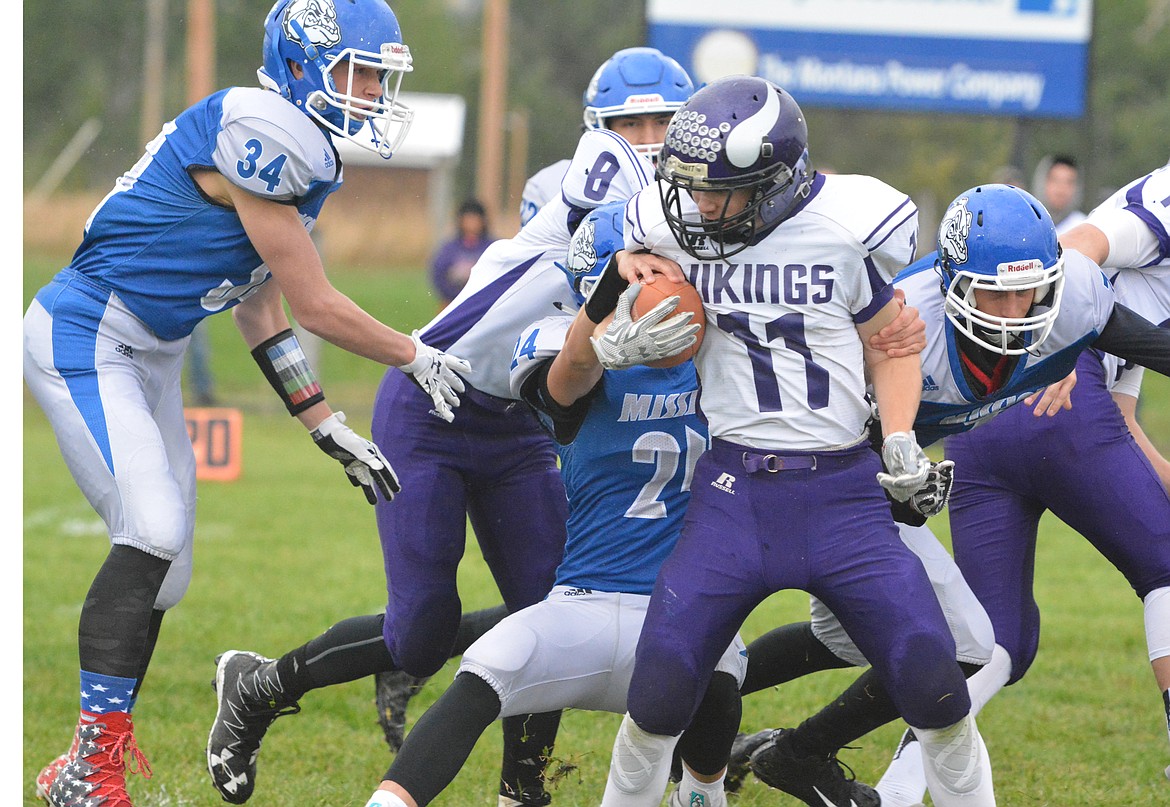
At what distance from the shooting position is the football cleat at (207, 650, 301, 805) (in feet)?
13.6

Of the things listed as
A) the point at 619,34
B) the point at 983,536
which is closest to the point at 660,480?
the point at 983,536

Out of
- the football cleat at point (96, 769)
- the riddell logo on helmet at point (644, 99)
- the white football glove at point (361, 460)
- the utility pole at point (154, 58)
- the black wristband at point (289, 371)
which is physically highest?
the riddell logo on helmet at point (644, 99)

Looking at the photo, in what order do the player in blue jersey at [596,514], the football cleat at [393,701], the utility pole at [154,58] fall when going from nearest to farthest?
the player in blue jersey at [596,514] → the football cleat at [393,701] → the utility pole at [154,58]

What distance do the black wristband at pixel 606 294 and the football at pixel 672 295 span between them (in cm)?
14

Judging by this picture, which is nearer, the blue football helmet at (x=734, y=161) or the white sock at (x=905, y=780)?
the blue football helmet at (x=734, y=161)

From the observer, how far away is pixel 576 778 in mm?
4488

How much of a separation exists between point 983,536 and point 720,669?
0.97 metres

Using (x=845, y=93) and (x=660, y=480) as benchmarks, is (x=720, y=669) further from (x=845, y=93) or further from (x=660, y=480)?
(x=845, y=93)

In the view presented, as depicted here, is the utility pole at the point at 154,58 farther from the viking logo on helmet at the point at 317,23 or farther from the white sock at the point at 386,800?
the white sock at the point at 386,800

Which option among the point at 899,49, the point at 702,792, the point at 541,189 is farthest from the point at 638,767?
the point at 899,49

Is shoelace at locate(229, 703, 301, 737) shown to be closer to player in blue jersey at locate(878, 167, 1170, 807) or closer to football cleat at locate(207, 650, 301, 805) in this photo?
football cleat at locate(207, 650, 301, 805)

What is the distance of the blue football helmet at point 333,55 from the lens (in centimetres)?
374

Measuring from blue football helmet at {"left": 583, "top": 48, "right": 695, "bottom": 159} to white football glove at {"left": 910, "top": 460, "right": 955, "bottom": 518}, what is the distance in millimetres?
1745

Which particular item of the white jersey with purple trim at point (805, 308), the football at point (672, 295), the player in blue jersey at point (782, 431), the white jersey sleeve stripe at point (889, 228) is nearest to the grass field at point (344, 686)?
the player in blue jersey at point (782, 431)
